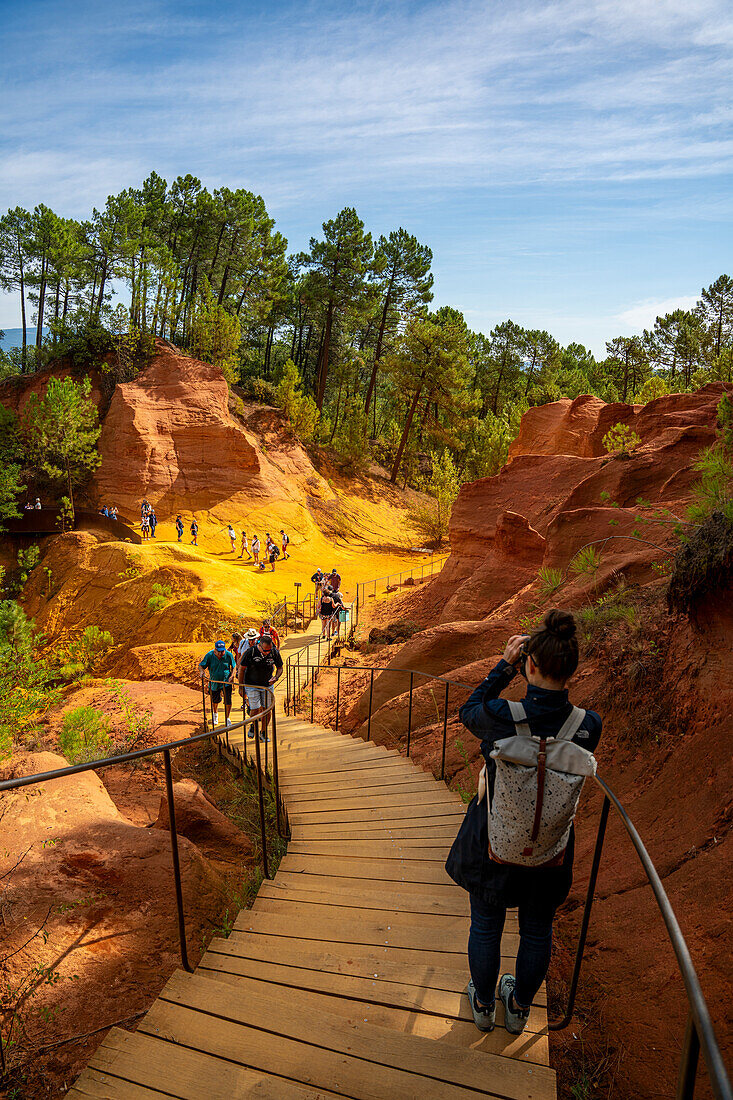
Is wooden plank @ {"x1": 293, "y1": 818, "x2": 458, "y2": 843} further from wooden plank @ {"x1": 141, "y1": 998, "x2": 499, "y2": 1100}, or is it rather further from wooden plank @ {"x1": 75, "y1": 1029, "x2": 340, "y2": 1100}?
wooden plank @ {"x1": 75, "y1": 1029, "x2": 340, "y2": 1100}

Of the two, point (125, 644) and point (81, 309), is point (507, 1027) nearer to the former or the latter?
point (125, 644)

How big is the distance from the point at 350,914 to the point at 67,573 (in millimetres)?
25656

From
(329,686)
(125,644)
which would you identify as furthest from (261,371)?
(329,686)

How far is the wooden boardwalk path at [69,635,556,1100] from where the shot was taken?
2275 millimetres

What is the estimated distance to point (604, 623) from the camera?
6.57 m

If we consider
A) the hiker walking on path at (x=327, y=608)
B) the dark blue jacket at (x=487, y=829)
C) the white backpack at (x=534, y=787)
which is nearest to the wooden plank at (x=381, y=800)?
the dark blue jacket at (x=487, y=829)

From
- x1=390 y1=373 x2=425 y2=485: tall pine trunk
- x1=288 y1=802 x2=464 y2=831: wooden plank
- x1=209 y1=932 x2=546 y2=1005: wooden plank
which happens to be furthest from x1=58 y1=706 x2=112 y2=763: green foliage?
x1=390 y1=373 x2=425 y2=485: tall pine trunk

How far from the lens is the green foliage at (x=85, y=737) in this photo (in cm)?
945

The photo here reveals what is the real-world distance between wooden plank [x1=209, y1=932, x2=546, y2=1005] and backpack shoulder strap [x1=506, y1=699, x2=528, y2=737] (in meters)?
1.35

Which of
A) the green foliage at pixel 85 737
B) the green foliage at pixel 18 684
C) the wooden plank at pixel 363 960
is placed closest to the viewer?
the wooden plank at pixel 363 960

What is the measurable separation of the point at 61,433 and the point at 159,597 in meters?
14.4

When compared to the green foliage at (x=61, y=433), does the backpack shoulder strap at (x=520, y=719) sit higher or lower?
lower

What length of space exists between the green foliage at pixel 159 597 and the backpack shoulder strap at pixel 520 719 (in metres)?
20.2

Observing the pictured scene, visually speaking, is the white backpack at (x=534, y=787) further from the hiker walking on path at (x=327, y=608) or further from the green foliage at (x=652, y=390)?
the green foliage at (x=652, y=390)
